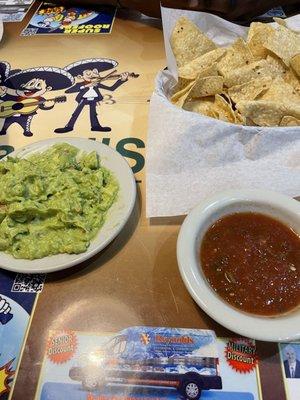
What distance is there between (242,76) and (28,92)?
1236 mm

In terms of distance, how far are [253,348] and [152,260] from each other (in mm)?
452

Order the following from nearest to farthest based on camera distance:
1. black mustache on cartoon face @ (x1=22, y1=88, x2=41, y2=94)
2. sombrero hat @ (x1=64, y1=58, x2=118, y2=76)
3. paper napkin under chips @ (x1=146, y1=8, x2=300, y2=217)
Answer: paper napkin under chips @ (x1=146, y1=8, x2=300, y2=217) → black mustache on cartoon face @ (x1=22, y1=88, x2=41, y2=94) → sombrero hat @ (x1=64, y1=58, x2=118, y2=76)

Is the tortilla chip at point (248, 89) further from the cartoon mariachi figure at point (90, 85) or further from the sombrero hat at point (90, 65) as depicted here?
the sombrero hat at point (90, 65)

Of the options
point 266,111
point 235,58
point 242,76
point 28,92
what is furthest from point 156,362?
point 28,92

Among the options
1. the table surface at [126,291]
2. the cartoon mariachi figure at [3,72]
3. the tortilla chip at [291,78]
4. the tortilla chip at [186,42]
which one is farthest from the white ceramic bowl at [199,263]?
the cartoon mariachi figure at [3,72]

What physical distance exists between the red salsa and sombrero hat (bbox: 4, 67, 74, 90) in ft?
4.71

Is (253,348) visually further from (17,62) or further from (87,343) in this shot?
(17,62)

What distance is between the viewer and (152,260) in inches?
52.9

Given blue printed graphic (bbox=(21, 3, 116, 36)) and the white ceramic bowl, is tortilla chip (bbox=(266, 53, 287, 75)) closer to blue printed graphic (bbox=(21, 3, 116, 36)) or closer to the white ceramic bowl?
the white ceramic bowl

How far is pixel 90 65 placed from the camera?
7.52 ft

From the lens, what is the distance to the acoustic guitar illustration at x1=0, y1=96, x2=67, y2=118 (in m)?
2.01

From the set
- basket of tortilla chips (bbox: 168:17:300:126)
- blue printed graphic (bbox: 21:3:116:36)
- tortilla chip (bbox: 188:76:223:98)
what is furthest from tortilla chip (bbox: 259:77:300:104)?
blue printed graphic (bbox: 21:3:116:36)

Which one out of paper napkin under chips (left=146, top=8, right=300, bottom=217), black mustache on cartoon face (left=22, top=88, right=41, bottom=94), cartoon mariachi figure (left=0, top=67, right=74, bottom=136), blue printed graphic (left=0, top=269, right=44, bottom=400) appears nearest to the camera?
blue printed graphic (left=0, top=269, right=44, bottom=400)

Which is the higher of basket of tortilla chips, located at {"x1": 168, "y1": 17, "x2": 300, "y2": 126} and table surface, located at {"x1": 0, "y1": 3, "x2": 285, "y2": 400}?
basket of tortilla chips, located at {"x1": 168, "y1": 17, "x2": 300, "y2": 126}
